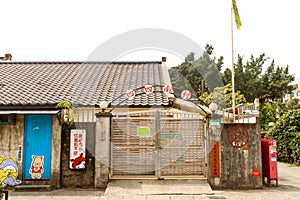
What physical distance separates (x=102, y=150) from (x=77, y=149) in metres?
0.83

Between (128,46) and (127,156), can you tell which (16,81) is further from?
(127,156)

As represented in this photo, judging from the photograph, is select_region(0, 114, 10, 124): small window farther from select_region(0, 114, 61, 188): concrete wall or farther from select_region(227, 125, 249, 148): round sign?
select_region(227, 125, 249, 148): round sign

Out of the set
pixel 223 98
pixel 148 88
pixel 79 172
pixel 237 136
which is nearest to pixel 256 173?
pixel 237 136

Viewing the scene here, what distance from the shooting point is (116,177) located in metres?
9.45

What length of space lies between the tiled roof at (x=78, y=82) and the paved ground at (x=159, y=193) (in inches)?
119

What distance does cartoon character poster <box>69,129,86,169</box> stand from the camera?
932 centimetres

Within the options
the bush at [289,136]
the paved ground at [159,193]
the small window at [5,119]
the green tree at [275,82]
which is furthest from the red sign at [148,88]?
the green tree at [275,82]

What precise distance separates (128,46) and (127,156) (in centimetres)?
533

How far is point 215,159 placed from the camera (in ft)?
30.3

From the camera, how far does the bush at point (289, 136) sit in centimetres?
1566

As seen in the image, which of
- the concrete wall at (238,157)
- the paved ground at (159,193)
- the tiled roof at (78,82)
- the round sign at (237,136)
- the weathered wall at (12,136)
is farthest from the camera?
the tiled roof at (78,82)

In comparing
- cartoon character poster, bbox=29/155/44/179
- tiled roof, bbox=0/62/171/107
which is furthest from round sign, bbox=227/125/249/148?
cartoon character poster, bbox=29/155/44/179

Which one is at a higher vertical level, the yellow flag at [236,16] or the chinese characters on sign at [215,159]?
the yellow flag at [236,16]

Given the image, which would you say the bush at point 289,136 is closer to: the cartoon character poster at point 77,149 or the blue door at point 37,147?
the cartoon character poster at point 77,149
